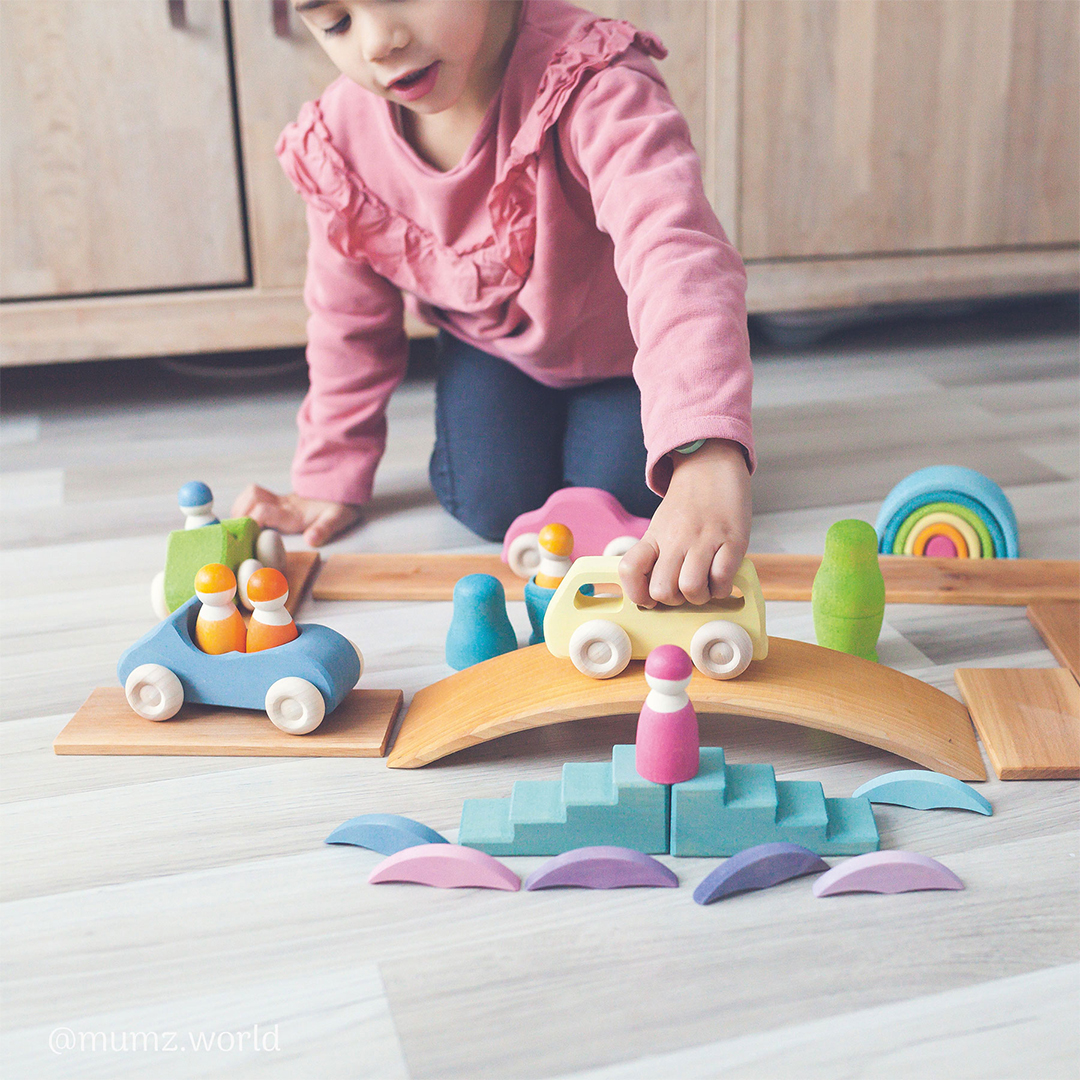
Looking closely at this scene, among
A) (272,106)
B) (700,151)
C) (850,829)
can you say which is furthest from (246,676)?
(700,151)

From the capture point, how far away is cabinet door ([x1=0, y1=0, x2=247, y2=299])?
1341mm

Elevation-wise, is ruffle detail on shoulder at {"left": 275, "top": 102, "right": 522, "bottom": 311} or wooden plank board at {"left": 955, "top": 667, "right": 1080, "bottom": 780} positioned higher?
ruffle detail on shoulder at {"left": 275, "top": 102, "right": 522, "bottom": 311}

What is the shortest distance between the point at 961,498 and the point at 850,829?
1.48ft

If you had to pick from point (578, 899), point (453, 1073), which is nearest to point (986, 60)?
point (578, 899)

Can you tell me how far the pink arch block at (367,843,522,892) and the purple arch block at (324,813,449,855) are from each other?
0.02 metres

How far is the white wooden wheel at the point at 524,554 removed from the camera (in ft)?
3.11

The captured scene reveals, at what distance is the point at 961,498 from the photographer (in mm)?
968

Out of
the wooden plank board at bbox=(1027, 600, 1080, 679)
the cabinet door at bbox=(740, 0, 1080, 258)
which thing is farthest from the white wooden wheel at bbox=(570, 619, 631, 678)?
the cabinet door at bbox=(740, 0, 1080, 258)

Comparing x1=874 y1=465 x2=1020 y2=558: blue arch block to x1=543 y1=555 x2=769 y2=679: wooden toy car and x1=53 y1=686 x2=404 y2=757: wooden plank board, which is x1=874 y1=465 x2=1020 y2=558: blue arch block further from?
x1=53 y1=686 x2=404 y2=757: wooden plank board

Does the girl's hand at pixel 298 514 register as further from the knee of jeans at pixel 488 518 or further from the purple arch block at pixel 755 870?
the purple arch block at pixel 755 870

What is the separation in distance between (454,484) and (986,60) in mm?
1046

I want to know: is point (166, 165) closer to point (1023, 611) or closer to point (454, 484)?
point (454, 484)

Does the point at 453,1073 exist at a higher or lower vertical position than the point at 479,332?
lower

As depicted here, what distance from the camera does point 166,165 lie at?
1.41 meters
